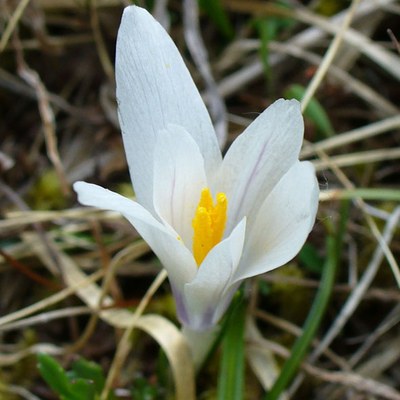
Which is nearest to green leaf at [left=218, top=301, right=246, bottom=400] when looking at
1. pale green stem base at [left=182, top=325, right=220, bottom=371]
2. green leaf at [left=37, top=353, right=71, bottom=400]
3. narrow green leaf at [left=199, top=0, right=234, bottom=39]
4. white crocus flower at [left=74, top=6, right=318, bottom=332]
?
pale green stem base at [left=182, top=325, right=220, bottom=371]

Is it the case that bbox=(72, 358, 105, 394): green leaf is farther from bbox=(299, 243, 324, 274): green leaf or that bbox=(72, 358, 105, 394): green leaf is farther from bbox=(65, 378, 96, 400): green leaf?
bbox=(299, 243, 324, 274): green leaf

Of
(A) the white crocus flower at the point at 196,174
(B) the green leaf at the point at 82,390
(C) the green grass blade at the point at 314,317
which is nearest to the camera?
(A) the white crocus flower at the point at 196,174

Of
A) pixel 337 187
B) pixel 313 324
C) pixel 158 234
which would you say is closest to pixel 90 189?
pixel 158 234

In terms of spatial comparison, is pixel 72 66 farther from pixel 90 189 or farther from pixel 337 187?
pixel 90 189

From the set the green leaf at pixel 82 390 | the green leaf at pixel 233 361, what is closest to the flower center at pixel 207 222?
the green leaf at pixel 233 361

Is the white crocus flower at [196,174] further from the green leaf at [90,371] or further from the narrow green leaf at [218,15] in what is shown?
the narrow green leaf at [218,15]
